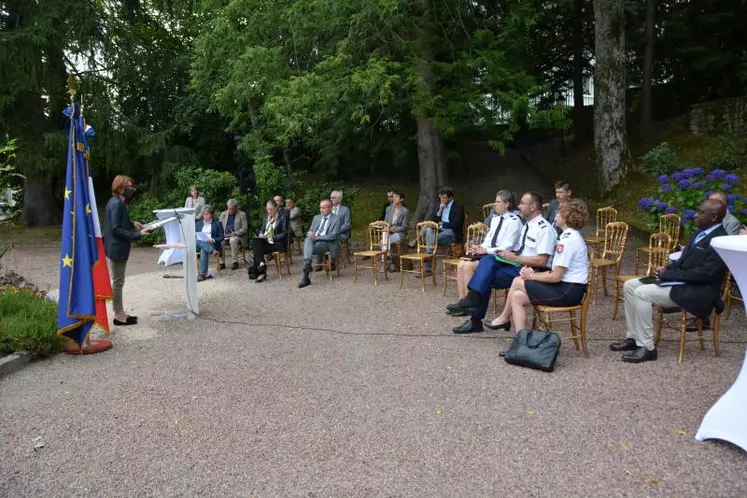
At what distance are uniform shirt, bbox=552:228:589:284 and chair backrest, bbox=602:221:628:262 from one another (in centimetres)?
191

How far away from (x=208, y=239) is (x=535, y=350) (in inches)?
281

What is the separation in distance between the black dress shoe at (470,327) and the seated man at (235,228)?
19.7 feet

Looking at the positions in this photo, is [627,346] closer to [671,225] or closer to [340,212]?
[671,225]

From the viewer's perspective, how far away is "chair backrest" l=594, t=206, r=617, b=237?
8.69 metres

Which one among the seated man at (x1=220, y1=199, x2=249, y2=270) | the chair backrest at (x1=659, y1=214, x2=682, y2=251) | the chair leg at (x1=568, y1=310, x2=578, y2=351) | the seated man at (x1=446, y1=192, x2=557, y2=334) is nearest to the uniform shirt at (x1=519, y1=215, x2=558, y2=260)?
the seated man at (x1=446, y1=192, x2=557, y2=334)

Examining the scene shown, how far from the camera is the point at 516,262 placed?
5.91 m

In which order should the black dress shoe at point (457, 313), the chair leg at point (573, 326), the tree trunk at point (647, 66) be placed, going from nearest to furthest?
the chair leg at point (573, 326) → the black dress shoe at point (457, 313) → the tree trunk at point (647, 66)

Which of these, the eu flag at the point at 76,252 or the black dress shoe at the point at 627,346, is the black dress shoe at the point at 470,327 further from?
the eu flag at the point at 76,252

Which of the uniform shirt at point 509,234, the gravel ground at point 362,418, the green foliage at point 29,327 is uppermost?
the uniform shirt at point 509,234

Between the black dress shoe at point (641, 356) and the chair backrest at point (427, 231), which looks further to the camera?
the chair backrest at point (427, 231)

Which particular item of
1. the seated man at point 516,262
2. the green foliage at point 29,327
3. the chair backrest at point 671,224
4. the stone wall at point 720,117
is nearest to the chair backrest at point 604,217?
the chair backrest at point 671,224

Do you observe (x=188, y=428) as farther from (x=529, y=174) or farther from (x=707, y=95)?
(x=707, y=95)

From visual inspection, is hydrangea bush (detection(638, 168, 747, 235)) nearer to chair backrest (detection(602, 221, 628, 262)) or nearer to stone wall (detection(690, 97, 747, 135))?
chair backrest (detection(602, 221, 628, 262))

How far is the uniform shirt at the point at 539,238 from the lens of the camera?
18.7 ft
